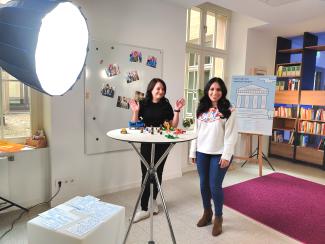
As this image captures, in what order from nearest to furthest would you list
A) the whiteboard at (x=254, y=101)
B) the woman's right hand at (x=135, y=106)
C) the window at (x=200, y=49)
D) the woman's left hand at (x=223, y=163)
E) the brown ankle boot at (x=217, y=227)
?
the woman's left hand at (x=223, y=163) → the brown ankle boot at (x=217, y=227) → the woman's right hand at (x=135, y=106) → the whiteboard at (x=254, y=101) → the window at (x=200, y=49)

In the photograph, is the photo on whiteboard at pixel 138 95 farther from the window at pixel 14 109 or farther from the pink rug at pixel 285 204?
the pink rug at pixel 285 204

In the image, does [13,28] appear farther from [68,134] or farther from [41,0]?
[68,134]

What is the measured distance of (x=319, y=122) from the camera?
4.61 metres

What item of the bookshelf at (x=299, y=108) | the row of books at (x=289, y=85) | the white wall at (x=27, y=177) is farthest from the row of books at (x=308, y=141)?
the white wall at (x=27, y=177)

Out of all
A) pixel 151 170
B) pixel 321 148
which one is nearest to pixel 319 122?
pixel 321 148

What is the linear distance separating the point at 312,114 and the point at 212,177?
3.53 meters

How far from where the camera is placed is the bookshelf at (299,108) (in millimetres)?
4586

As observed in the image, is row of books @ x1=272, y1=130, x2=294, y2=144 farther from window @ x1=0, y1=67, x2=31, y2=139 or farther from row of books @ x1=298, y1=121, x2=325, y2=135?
window @ x1=0, y1=67, x2=31, y2=139

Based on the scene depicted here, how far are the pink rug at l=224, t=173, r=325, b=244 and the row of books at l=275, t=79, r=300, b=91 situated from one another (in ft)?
6.48

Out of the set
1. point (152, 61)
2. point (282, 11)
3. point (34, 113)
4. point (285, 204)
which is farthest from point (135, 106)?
point (282, 11)

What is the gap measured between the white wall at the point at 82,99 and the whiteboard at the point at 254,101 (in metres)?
1.08

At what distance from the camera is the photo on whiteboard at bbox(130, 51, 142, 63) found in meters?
3.07

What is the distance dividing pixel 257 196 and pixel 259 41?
9.95ft

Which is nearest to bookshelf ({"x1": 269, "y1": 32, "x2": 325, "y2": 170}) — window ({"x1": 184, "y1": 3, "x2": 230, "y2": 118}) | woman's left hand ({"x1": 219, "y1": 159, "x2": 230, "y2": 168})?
window ({"x1": 184, "y1": 3, "x2": 230, "y2": 118})
